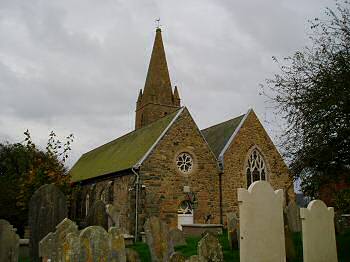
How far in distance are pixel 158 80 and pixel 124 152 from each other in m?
15.9

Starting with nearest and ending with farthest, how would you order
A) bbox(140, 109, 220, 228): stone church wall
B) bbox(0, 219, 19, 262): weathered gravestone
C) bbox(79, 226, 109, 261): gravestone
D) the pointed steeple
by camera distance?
bbox(79, 226, 109, 261): gravestone, bbox(0, 219, 19, 262): weathered gravestone, bbox(140, 109, 220, 228): stone church wall, the pointed steeple

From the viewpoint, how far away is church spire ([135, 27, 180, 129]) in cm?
4134

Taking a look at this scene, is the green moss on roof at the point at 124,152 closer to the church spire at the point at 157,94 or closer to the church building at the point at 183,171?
the church building at the point at 183,171

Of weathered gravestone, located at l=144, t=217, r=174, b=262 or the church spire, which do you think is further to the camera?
the church spire

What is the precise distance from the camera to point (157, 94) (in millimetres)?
41656

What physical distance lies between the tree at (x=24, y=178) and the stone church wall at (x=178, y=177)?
627 centimetres

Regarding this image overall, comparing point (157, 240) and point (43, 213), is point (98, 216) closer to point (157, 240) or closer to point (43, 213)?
point (43, 213)

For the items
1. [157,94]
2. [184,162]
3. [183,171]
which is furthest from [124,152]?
[157,94]

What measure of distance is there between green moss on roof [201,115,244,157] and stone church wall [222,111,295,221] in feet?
2.49

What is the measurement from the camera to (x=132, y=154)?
84.1ft

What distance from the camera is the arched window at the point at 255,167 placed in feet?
87.3

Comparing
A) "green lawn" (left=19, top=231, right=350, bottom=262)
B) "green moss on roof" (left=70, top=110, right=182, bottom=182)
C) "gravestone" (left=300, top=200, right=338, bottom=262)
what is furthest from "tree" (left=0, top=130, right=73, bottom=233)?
"gravestone" (left=300, top=200, right=338, bottom=262)

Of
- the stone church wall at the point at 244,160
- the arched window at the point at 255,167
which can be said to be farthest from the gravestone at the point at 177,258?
the arched window at the point at 255,167

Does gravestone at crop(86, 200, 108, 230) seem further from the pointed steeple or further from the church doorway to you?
the pointed steeple
